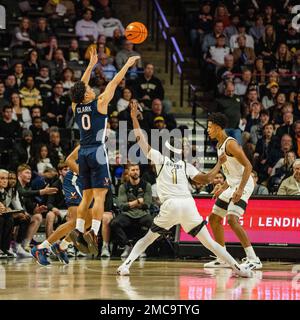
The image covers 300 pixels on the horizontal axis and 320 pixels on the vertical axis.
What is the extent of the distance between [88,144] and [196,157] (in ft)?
19.8

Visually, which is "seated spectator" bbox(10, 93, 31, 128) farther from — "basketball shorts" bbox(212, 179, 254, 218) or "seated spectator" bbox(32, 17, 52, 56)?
"basketball shorts" bbox(212, 179, 254, 218)

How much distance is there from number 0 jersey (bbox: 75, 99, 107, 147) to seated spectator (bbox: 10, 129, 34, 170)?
5.13m

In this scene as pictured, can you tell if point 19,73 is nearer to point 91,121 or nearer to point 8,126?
point 8,126

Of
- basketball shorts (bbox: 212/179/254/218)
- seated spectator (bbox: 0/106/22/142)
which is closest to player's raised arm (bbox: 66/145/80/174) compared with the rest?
→ basketball shorts (bbox: 212/179/254/218)

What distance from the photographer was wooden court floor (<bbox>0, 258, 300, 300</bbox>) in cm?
861

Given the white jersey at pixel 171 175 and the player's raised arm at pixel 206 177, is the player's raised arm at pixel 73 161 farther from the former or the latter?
the player's raised arm at pixel 206 177

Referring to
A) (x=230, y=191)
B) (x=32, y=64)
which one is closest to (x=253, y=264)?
(x=230, y=191)

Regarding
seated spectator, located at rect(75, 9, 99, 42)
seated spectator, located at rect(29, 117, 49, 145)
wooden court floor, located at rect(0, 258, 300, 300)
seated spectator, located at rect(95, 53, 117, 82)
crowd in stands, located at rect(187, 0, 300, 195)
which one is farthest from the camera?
seated spectator, located at rect(75, 9, 99, 42)

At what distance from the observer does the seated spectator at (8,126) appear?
16.6 metres

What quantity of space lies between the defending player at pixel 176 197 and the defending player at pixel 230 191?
86cm

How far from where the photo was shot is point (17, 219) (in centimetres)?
1455

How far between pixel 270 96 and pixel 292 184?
457cm

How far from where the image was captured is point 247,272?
1070cm
